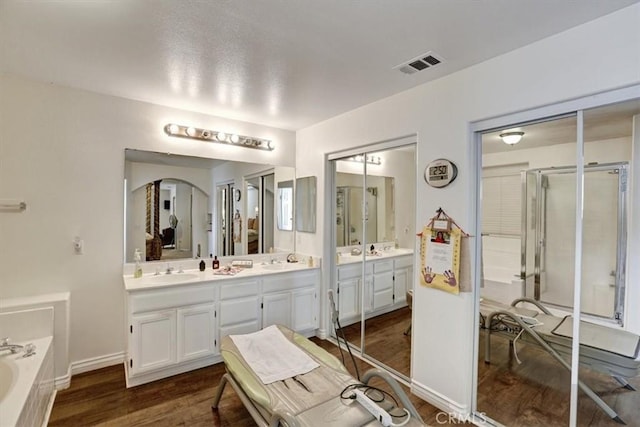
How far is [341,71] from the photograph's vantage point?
238cm

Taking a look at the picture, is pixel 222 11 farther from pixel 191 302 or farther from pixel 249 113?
pixel 191 302

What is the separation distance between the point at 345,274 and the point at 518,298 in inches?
71.7

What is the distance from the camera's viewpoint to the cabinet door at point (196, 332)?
2.80 m

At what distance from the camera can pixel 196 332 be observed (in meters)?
2.87

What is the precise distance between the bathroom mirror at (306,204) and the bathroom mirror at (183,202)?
58cm

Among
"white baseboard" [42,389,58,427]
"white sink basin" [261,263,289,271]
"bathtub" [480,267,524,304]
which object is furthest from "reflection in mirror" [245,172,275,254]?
"bathtub" [480,267,524,304]

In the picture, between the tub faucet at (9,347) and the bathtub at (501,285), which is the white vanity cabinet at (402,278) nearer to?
the bathtub at (501,285)

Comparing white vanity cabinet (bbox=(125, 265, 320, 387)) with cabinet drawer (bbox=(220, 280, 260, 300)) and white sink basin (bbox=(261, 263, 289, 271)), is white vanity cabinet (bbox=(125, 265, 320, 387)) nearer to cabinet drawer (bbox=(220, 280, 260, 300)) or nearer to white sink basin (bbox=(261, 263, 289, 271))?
cabinet drawer (bbox=(220, 280, 260, 300))

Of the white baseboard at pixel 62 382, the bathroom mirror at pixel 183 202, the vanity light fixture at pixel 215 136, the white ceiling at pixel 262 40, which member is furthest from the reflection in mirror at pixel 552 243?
the white baseboard at pixel 62 382

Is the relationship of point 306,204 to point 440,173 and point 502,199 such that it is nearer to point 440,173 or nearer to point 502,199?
point 440,173

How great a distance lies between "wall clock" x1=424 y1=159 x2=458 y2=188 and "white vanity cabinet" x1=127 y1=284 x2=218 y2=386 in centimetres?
230

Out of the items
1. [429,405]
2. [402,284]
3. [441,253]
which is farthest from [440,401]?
[441,253]

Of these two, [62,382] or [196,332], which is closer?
[62,382]

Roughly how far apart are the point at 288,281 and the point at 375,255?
105 centimetres
